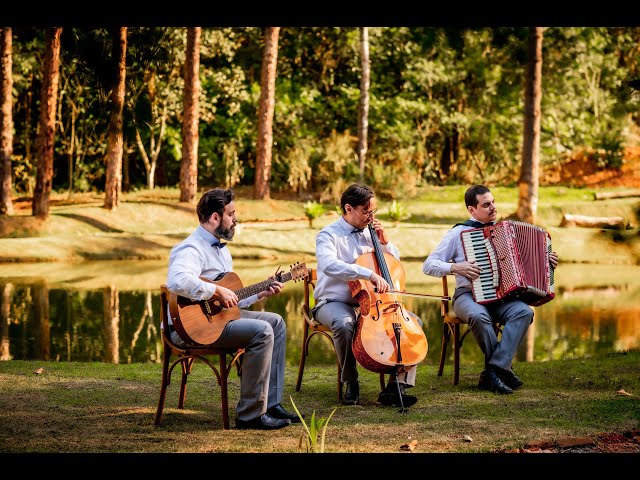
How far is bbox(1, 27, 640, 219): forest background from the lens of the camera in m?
25.4

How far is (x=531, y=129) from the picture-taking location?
65.4ft

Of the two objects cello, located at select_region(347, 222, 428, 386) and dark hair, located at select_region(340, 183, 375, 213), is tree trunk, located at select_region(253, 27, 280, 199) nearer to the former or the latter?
dark hair, located at select_region(340, 183, 375, 213)

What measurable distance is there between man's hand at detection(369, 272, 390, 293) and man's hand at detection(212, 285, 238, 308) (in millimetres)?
1030

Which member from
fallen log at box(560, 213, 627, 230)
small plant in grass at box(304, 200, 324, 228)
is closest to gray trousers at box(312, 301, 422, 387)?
small plant in grass at box(304, 200, 324, 228)

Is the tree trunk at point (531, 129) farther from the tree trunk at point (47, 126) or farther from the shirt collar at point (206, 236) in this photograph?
the shirt collar at point (206, 236)

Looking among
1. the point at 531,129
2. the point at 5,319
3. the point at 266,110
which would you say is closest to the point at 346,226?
the point at 5,319

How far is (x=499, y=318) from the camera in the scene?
7027mm

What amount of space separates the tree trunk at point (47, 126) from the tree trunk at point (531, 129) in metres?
9.39

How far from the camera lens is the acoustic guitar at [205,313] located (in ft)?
17.8

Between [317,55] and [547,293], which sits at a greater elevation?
[317,55]

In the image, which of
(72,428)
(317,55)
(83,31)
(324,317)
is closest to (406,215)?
(317,55)

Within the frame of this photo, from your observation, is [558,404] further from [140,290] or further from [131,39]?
[140,290]
